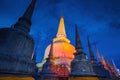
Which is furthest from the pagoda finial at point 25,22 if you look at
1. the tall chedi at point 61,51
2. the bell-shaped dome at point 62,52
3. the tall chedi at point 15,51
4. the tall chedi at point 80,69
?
the bell-shaped dome at point 62,52

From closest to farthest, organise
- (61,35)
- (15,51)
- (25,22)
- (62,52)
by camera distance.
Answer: (15,51) → (25,22) → (62,52) → (61,35)

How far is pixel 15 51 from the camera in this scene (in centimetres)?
799

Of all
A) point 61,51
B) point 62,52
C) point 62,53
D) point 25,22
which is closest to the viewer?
point 25,22

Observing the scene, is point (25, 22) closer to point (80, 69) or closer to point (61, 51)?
point (80, 69)

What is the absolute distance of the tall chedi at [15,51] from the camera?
23.3 ft

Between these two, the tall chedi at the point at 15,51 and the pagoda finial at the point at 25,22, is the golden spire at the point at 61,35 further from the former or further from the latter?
the tall chedi at the point at 15,51

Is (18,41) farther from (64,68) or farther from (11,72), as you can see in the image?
(64,68)

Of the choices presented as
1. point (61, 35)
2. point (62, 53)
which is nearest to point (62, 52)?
point (62, 53)

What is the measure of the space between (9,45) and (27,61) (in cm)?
189

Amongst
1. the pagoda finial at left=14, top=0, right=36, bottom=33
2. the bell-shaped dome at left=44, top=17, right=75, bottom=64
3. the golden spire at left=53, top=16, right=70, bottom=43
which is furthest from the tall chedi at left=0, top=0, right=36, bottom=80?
the golden spire at left=53, top=16, right=70, bottom=43

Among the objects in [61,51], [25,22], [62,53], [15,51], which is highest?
[61,51]

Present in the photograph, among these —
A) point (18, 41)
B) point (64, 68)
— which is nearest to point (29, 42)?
point (18, 41)

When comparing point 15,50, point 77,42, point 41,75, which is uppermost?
point 77,42

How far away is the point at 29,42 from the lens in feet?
30.0
